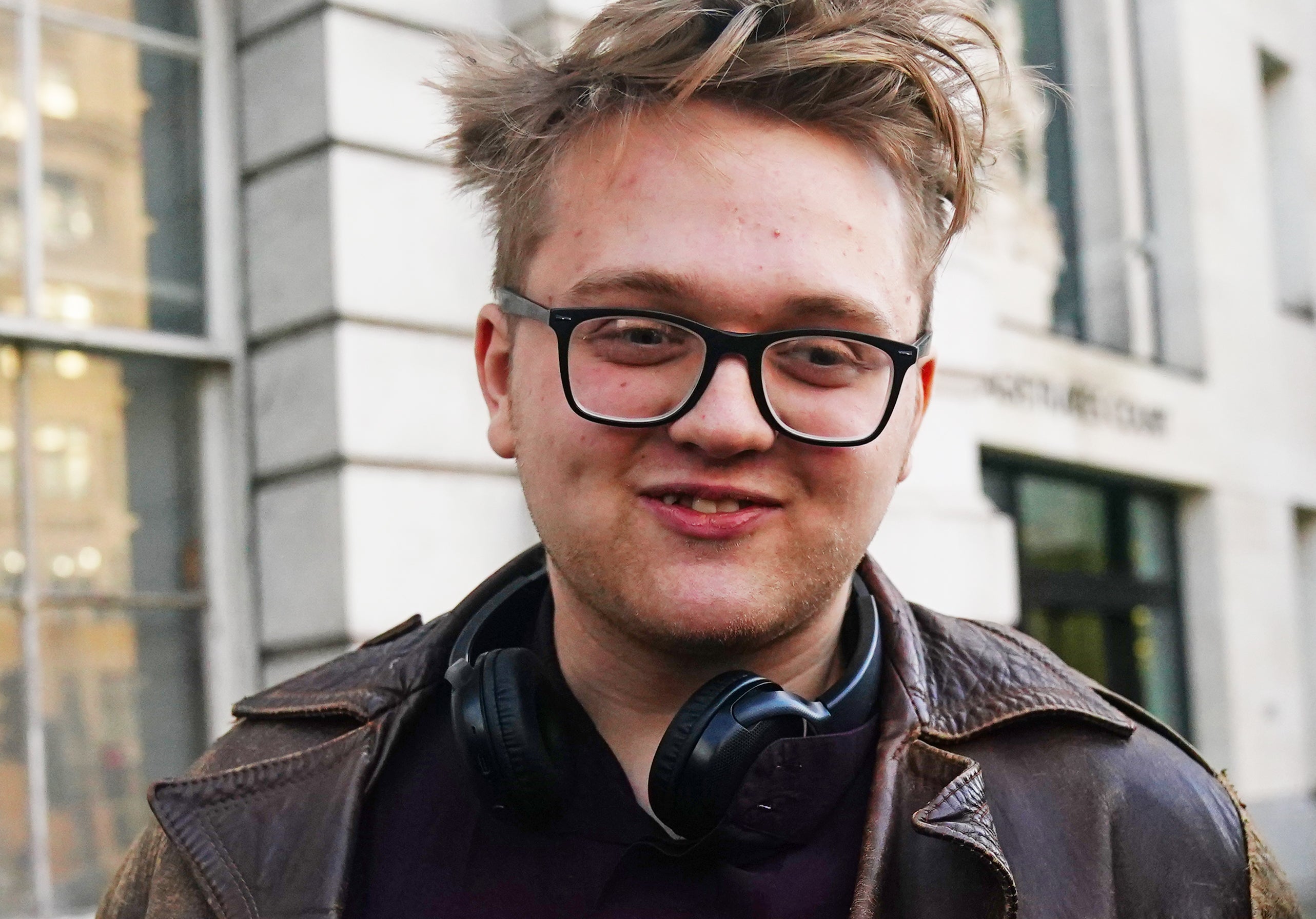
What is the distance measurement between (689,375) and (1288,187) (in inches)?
508

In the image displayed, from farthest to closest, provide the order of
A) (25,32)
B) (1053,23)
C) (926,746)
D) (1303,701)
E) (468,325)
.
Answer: (1303,701)
(1053,23)
(468,325)
(25,32)
(926,746)

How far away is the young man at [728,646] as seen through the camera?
1.77 m

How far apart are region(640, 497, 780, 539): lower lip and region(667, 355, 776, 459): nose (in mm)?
81

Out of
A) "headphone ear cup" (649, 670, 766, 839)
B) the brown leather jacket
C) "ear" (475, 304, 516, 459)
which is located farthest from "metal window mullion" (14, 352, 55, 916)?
"headphone ear cup" (649, 670, 766, 839)

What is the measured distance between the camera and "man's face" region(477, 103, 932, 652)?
5.95 feet

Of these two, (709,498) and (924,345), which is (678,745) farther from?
(924,345)

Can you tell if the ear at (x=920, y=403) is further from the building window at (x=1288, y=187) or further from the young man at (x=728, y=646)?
the building window at (x=1288, y=187)

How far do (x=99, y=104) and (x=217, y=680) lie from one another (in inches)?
76.8

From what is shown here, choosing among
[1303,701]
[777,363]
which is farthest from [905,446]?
[1303,701]

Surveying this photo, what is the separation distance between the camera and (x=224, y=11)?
16.0 ft

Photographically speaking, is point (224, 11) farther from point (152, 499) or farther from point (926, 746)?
point (926, 746)

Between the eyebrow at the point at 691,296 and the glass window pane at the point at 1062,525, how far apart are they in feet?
27.0

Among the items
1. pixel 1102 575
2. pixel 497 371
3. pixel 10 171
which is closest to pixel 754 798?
pixel 497 371

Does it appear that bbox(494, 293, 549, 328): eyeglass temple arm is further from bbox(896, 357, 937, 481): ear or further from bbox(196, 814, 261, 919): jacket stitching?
bbox(196, 814, 261, 919): jacket stitching
